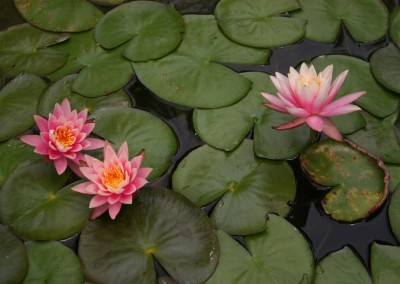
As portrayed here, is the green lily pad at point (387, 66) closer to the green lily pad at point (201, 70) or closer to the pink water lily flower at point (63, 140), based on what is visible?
the green lily pad at point (201, 70)

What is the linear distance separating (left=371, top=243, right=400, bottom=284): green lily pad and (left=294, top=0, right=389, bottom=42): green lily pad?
1.26 m

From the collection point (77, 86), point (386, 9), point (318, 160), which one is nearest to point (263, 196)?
point (318, 160)

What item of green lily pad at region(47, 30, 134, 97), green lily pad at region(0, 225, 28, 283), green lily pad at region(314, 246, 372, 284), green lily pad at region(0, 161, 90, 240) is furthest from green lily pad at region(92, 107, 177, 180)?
green lily pad at region(314, 246, 372, 284)

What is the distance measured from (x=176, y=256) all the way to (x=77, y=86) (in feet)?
3.72

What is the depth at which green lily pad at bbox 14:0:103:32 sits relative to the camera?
9.19ft

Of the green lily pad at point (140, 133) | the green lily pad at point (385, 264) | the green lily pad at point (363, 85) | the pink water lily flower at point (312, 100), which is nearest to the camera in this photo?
the green lily pad at point (385, 264)

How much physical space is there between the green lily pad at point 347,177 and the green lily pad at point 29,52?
153 cm

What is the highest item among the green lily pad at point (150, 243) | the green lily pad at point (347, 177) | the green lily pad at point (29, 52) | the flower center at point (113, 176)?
the green lily pad at point (29, 52)

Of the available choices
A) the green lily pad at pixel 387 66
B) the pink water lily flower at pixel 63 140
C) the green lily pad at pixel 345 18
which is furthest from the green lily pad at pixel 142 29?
the green lily pad at pixel 387 66

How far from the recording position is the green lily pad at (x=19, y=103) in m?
2.42

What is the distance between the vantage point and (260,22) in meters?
2.71

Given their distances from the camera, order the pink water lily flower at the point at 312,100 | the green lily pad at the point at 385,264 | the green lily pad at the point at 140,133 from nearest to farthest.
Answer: the green lily pad at the point at 385,264
the pink water lily flower at the point at 312,100
the green lily pad at the point at 140,133

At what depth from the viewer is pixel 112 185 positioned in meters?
1.99

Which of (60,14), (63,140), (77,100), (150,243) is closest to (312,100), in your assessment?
(150,243)
